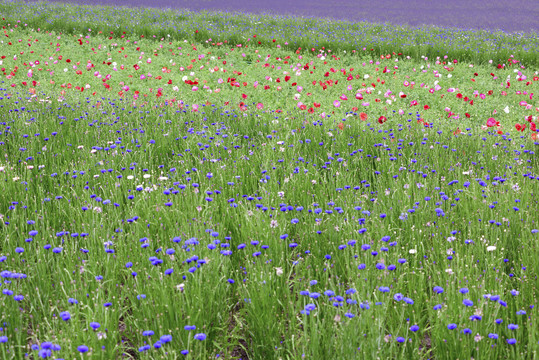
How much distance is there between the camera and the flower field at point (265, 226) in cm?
225

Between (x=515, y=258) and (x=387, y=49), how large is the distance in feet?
33.2

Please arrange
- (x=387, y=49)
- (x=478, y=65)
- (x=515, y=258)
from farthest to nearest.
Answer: (x=387, y=49)
(x=478, y=65)
(x=515, y=258)

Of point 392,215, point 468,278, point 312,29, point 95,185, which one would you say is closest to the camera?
point 468,278

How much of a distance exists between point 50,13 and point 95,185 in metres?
15.9

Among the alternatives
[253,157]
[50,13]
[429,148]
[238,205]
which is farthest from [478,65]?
[50,13]

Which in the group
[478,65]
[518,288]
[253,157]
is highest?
[478,65]

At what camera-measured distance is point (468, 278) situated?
8.50 feet

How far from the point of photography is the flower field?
2252 mm

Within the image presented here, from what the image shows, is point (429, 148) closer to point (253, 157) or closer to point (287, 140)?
point (287, 140)

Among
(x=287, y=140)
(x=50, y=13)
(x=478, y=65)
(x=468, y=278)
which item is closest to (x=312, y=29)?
(x=478, y=65)

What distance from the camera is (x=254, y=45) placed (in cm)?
1347

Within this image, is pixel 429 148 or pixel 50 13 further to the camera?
pixel 50 13

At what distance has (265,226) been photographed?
9.95 ft

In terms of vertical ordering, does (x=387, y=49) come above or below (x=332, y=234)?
above
